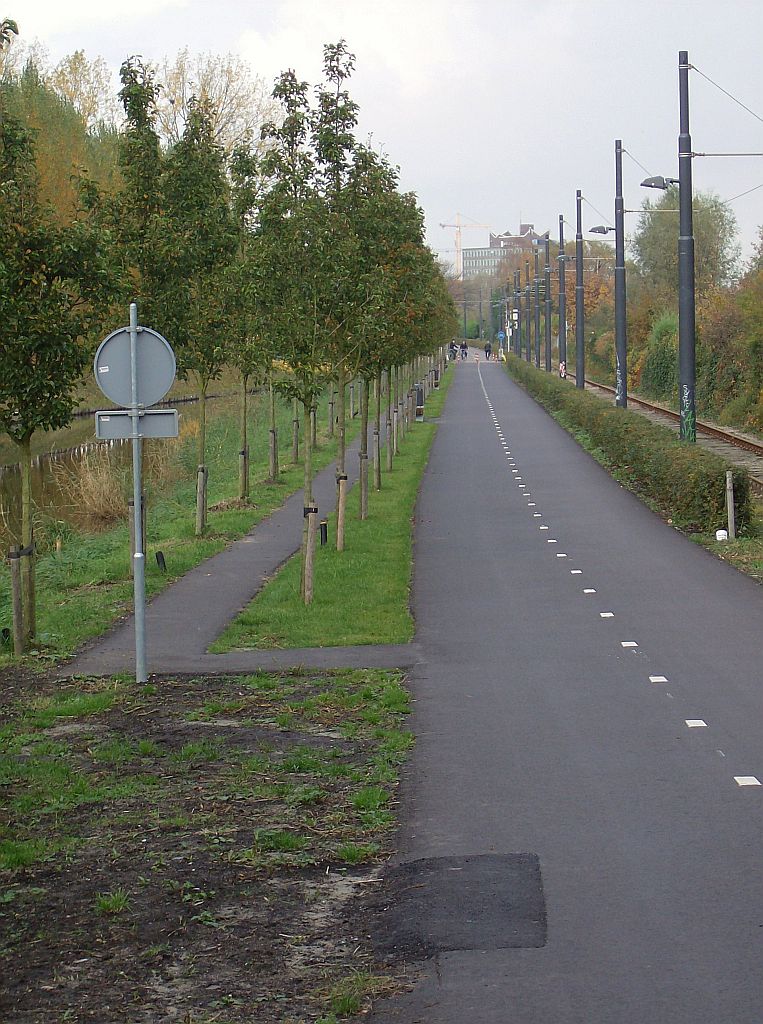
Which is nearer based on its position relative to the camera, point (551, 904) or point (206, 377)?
point (551, 904)

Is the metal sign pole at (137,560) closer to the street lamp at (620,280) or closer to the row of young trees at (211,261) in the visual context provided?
the row of young trees at (211,261)

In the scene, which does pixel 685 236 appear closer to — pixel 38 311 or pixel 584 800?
pixel 38 311

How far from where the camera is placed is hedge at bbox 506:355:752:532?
20359 millimetres

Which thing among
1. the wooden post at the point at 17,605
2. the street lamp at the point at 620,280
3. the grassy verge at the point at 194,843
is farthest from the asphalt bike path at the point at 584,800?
the street lamp at the point at 620,280

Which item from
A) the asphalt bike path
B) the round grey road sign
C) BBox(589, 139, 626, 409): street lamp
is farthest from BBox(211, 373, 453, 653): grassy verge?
BBox(589, 139, 626, 409): street lamp

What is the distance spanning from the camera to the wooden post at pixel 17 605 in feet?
39.8

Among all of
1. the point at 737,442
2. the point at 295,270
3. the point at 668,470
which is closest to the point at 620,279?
the point at 737,442

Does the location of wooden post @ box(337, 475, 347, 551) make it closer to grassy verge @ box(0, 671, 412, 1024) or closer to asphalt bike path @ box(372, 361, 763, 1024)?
asphalt bike path @ box(372, 361, 763, 1024)

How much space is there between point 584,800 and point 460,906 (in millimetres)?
1814

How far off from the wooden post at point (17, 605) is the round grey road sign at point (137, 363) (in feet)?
6.97

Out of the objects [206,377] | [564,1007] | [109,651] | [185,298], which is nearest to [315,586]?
[109,651]

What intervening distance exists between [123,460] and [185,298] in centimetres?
1944

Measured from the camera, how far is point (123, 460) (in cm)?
3803

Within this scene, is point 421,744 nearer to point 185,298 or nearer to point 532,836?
point 532,836
